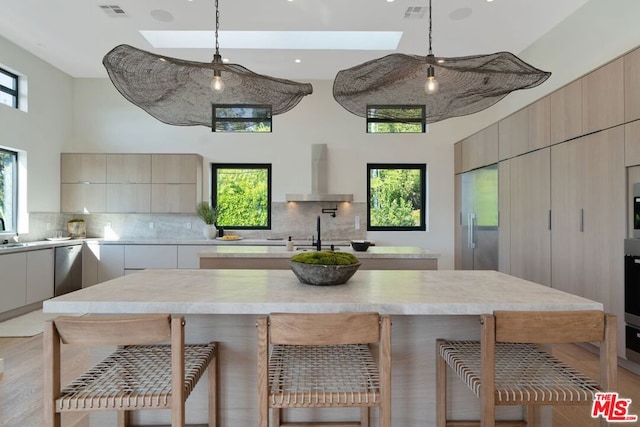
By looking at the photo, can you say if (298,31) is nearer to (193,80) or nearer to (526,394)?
(193,80)

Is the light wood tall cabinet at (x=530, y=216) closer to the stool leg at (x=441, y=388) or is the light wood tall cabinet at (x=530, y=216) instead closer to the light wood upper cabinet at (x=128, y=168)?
the stool leg at (x=441, y=388)

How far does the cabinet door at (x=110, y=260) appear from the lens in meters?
5.66

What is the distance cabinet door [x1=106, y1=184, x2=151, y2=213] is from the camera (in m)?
5.80

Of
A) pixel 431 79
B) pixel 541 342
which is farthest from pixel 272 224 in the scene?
pixel 541 342

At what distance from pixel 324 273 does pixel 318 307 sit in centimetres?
37

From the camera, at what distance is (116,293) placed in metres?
1.71

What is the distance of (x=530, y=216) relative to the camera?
4.05 metres

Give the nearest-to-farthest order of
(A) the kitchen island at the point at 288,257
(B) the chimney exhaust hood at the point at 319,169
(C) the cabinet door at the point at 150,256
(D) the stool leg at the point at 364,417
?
(D) the stool leg at the point at 364,417
(A) the kitchen island at the point at 288,257
(C) the cabinet door at the point at 150,256
(B) the chimney exhaust hood at the point at 319,169

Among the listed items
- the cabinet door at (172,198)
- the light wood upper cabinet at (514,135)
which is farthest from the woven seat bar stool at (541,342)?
the cabinet door at (172,198)

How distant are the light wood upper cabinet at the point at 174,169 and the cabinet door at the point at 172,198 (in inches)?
3.2

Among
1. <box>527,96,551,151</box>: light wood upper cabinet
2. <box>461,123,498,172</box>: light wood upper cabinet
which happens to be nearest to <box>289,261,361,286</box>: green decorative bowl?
<box>527,96,551,151</box>: light wood upper cabinet

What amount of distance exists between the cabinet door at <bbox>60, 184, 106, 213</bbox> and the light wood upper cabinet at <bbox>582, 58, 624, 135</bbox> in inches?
253

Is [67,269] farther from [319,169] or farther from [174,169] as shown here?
[319,169]

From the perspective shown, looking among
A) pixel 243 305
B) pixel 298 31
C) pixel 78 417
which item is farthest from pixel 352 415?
pixel 298 31
